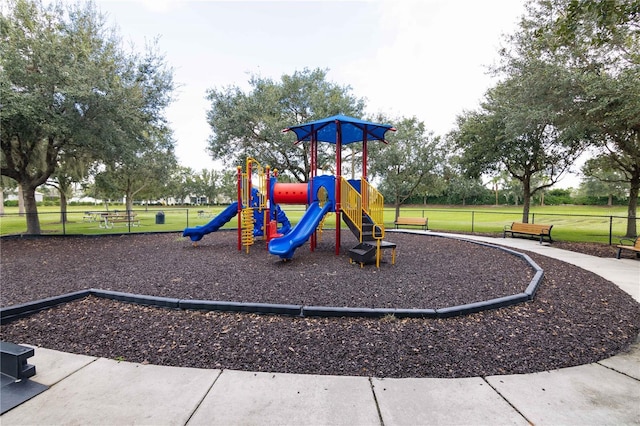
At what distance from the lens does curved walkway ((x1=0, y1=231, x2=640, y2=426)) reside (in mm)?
2285

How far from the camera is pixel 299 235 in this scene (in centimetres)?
772

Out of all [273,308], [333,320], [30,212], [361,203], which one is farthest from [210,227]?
[30,212]

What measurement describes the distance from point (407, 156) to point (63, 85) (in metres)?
16.9

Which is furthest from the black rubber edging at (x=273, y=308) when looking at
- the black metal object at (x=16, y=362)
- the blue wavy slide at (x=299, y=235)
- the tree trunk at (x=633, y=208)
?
the tree trunk at (x=633, y=208)

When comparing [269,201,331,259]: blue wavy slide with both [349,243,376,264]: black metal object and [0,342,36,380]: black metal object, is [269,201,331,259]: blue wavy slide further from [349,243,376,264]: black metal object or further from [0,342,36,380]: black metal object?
[0,342,36,380]: black metal object

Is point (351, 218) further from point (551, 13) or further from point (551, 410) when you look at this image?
point (551, 13)

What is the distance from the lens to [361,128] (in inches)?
351

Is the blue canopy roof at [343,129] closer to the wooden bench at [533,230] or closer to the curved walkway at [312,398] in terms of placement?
the curved walkway at [312,398]

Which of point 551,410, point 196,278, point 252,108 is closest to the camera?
point 551,410

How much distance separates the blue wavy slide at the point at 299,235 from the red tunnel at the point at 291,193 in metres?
0.77

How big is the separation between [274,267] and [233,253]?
2.53 metres

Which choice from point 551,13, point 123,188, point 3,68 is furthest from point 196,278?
point 123,188

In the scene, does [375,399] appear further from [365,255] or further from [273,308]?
[365,255]

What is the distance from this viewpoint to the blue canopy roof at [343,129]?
8.50 metres
